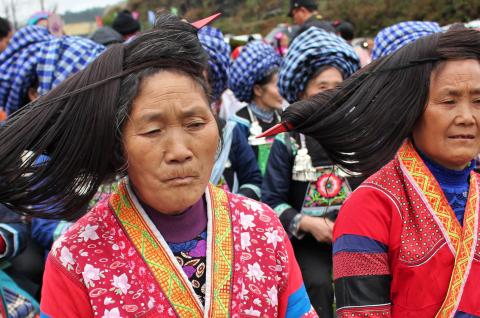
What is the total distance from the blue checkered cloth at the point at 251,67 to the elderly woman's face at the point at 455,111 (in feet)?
12.0

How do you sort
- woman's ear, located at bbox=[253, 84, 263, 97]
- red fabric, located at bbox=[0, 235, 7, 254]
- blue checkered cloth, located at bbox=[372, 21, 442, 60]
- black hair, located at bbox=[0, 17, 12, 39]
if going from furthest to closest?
black hair, located at bbox=[0, 17, 12, 39] → woman's ear, located at bbox=[253, 84, 263, 97] → blue checkered cloth, located at bbox=[372, 21, 442, 60] → red fabric, located at bbox=[0, 235, 7, 254]

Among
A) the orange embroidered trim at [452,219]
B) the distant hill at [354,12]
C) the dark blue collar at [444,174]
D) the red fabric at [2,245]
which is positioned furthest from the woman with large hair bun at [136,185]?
the distant hill at [354,12]

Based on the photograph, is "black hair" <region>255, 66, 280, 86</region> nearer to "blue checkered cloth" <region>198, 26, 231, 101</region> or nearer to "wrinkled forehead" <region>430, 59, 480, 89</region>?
"blue checkered cloth" <region>198, 26, 231, 101</region>

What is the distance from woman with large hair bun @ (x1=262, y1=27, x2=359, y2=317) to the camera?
3363mm

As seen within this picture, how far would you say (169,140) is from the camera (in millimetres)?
1723

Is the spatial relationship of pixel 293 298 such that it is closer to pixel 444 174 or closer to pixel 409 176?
pixel 409 176

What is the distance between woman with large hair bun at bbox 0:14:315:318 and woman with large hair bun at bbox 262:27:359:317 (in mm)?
1508

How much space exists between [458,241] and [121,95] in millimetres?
1342

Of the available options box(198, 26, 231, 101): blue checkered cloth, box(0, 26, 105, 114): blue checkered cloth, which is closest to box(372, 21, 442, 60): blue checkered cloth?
box(198, 26, 231, 101): blue checkered cloth

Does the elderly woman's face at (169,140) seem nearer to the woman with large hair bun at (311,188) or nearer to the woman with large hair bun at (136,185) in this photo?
the woman with large hair bun at (136,185)

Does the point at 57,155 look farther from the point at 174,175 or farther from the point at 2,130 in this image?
the point at 174,175

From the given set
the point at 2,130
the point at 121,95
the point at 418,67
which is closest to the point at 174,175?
the point at 121,95

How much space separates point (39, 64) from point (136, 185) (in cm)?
231

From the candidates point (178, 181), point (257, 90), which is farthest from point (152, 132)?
point (257, 90)
